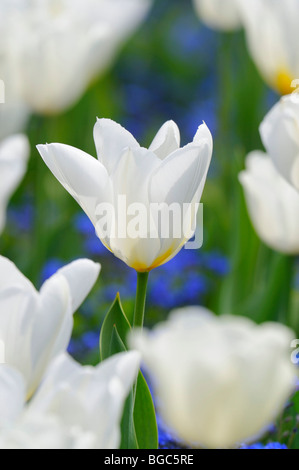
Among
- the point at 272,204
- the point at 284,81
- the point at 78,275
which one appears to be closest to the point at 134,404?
the point at 78,275

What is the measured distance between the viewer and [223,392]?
16.7 inches

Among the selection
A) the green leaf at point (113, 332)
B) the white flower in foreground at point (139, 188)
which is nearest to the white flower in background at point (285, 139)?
the white flower in foreground at point (139, 188)

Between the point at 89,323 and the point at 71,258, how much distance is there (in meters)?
0.16

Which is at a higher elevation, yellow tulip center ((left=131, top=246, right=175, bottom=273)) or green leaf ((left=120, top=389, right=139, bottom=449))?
yellow tulip center ((left=131, top=246, right=175, bottom=273))

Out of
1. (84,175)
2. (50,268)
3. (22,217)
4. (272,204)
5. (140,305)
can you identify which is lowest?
(22,217)

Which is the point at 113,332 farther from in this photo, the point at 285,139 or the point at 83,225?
the point at 83,225

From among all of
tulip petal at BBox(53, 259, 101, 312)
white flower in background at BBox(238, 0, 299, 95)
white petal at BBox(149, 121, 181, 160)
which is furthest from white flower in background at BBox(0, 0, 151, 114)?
tulip petal at BBox(53, 259, 101, 312)

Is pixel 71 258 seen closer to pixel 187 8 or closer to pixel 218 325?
pixel 218 325

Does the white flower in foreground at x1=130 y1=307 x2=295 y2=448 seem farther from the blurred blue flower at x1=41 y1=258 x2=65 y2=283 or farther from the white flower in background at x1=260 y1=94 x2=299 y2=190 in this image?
the blurred blue flower at x1=41 y1=258 x2=65 y2=283

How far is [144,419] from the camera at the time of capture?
0.65 m

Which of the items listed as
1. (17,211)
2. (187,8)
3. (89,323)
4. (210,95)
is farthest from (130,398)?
(187,8)

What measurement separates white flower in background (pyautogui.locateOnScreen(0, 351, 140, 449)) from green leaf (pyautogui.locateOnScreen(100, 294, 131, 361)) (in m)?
0.15

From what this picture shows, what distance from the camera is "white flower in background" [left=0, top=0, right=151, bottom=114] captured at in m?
1.53

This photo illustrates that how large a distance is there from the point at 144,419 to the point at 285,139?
0.87ft
